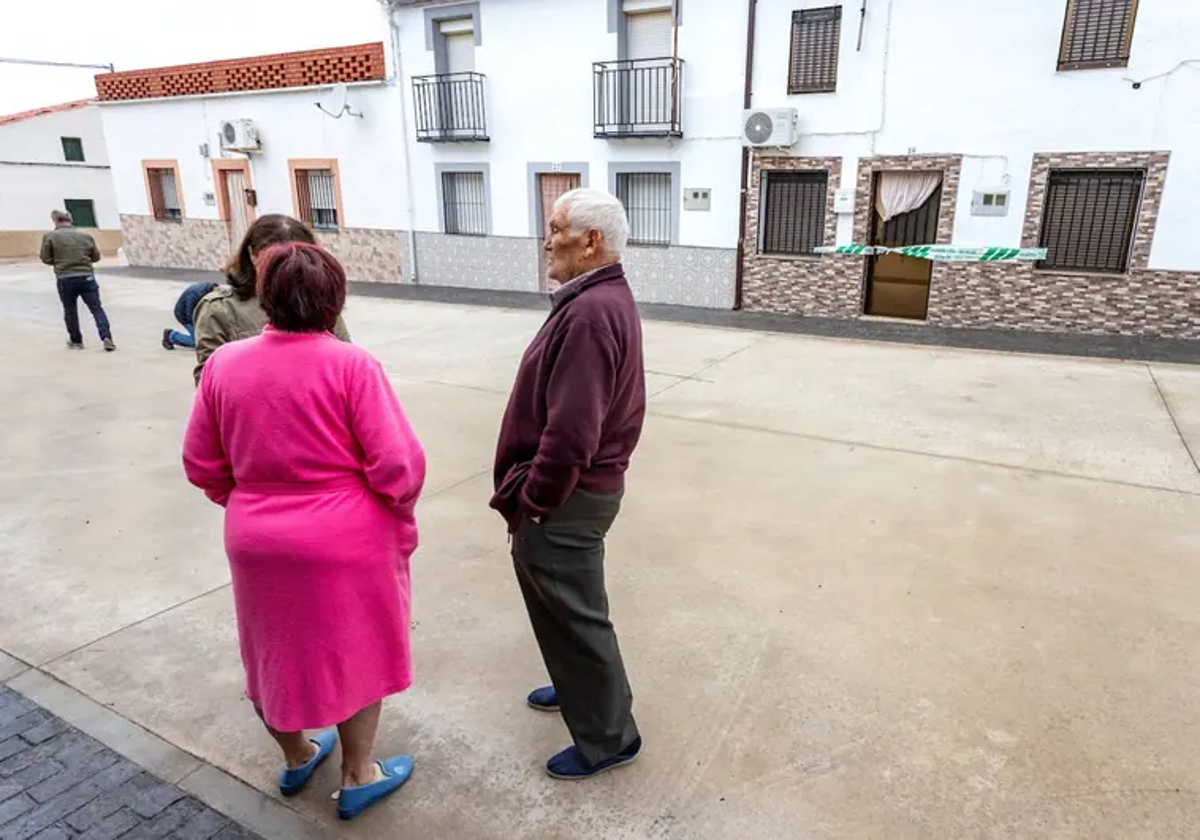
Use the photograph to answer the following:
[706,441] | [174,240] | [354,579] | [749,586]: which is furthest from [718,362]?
[174,240]

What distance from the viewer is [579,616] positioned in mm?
2008

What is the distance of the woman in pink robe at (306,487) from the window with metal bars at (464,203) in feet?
39.4

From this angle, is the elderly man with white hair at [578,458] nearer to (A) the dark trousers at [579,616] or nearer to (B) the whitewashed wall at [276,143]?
(A) the dark trousers at [579,616]

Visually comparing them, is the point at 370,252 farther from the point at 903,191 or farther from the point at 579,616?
the point at 579,616

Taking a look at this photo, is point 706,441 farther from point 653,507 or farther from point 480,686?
point 480,686

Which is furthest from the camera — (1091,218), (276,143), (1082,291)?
(276,143)

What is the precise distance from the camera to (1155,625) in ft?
9.48

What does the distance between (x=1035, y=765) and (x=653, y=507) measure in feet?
7.00

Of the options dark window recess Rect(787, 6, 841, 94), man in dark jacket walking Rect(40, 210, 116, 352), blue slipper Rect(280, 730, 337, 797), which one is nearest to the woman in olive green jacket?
blue slipper Rect(280, 730, 337, 797)

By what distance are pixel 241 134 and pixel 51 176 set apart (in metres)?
13.0

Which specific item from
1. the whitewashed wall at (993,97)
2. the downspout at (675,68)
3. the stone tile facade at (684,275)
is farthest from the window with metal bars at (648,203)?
the whitewashed wall at (993,97)

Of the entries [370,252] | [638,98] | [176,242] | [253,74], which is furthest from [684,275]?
[176,242]

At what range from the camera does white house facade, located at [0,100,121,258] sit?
2205cm

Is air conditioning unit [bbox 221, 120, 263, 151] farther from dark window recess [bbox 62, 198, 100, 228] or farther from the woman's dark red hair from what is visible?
the woman's dark red hair
